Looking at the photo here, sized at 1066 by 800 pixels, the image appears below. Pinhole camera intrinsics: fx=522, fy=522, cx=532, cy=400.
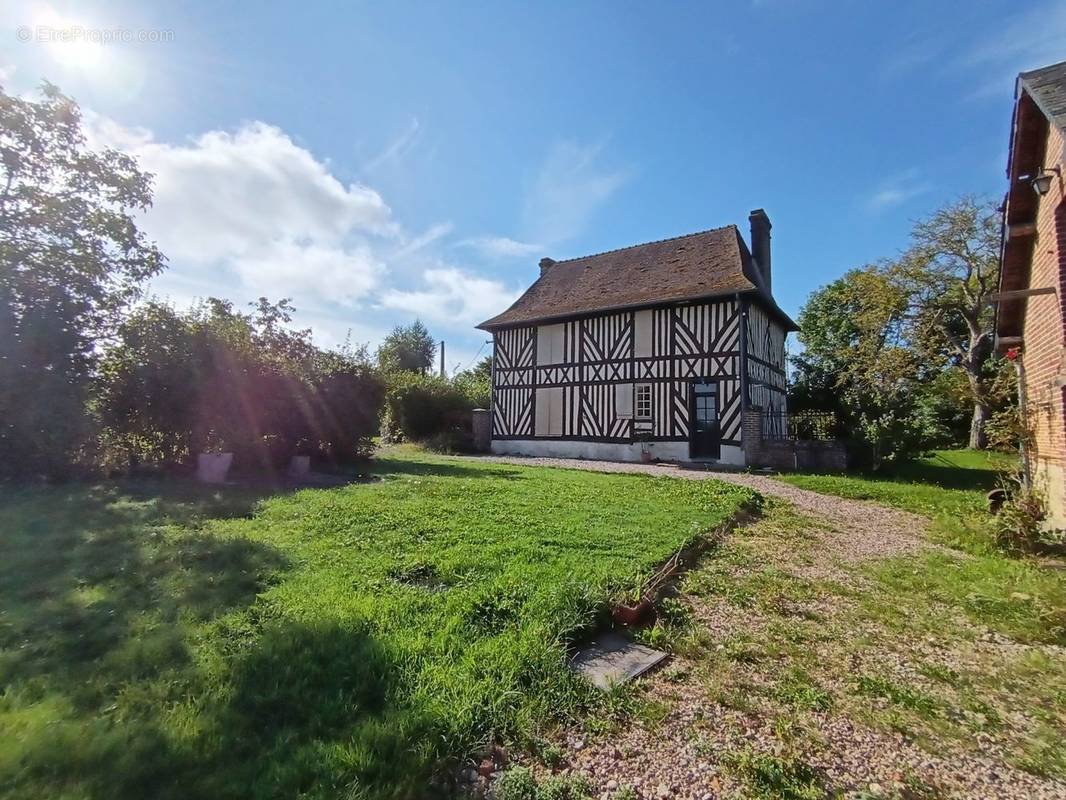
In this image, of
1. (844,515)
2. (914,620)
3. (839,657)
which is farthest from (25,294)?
(844,515)

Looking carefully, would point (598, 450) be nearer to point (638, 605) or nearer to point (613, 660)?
point (638, 605)

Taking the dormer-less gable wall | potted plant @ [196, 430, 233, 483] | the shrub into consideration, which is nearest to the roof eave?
the dormer-less gable wall

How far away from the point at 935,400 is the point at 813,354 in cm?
624

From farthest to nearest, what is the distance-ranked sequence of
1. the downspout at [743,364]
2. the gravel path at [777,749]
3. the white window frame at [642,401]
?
the white window frame at [642,401] → the downspout at [743,364] → the gravel path at [777,749]

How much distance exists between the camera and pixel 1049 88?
454 cm

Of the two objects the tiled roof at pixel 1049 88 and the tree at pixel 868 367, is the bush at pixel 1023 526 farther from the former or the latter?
the tree at pixel 868 367

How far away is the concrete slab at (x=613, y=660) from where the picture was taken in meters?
2.57

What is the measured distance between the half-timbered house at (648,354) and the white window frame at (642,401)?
4 cm

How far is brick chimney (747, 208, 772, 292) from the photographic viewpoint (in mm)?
16141

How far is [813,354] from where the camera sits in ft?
78.8

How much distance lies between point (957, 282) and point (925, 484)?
12.2 m

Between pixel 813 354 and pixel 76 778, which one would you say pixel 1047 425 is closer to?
pixel 76 778

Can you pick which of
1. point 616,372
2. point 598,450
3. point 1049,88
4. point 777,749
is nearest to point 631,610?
point 777,749

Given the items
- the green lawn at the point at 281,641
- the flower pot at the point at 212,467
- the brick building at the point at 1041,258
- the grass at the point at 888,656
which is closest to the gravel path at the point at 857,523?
the grass at the point at 888,656
